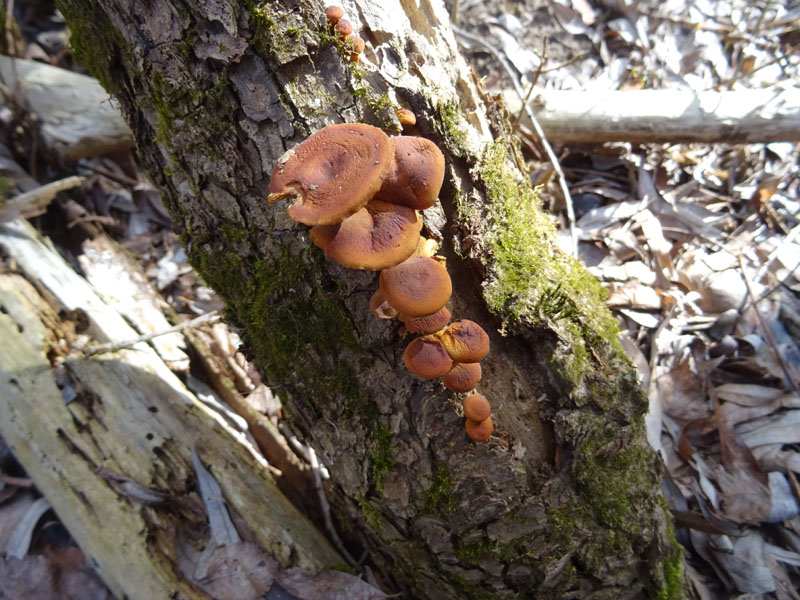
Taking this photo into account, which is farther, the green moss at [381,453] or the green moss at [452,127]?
the green moss at [381,453]

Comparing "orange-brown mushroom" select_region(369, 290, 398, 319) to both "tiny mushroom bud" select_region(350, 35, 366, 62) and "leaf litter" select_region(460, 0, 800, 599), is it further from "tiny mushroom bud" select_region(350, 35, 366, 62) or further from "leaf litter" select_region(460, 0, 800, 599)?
"leaf litter" select_region(460, 0, 800, 599)

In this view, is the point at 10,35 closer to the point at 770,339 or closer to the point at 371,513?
the point at 371,513

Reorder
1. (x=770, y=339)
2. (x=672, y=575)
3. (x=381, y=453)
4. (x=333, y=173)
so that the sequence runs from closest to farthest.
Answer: (x=333, y=173), (x=381, y=453), (x=672, y=575), (x=770, y=339)

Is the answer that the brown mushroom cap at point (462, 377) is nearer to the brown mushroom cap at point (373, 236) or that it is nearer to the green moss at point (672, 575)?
the brown mushroom cap at point (373, 236)

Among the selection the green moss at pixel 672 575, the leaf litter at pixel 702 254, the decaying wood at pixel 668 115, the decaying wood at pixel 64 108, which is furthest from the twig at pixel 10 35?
the green moss at pixel 672 575

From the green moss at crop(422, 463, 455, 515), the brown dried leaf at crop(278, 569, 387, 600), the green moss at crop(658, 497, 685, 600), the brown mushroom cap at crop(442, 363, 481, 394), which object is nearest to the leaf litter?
the green moss at crop(658, 497, 685, 600)

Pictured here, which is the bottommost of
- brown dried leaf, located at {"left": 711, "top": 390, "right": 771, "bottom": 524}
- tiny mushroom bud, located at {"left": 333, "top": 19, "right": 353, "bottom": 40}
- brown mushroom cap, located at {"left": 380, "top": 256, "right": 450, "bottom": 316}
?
brown dried leaf, located at {"left": 711, "top": 390, "right": 771, "bottom": 524}

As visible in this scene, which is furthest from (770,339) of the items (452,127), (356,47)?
(356,47)
